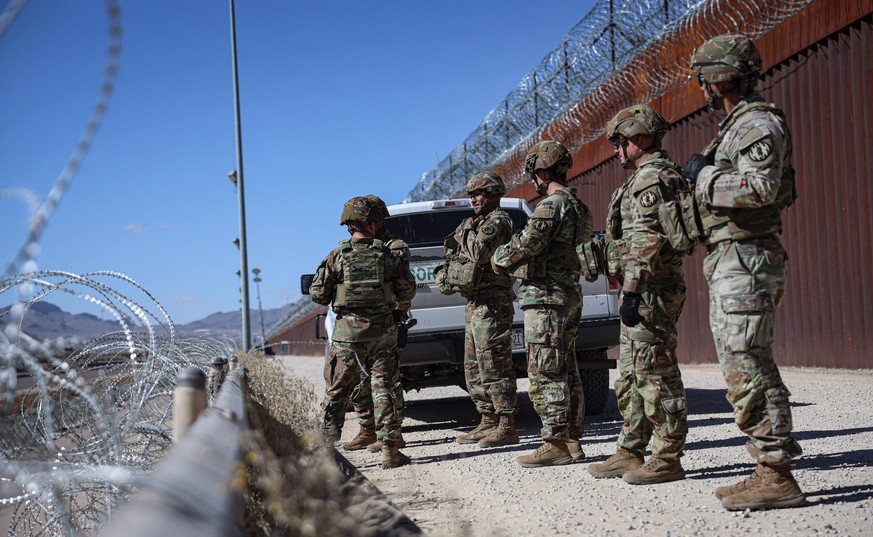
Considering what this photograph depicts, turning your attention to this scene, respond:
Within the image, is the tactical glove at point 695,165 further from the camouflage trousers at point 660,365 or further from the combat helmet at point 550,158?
the combat helmet at point 550,158

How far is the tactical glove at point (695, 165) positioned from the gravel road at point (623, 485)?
1556 millimetres

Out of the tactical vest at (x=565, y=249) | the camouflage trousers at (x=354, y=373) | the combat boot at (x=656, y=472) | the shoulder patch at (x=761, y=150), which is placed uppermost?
the shoulder patch at (x=761, y=150)

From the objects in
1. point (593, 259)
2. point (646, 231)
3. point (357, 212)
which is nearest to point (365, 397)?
point (357, 212)

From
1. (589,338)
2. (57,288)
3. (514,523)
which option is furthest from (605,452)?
(57,288)

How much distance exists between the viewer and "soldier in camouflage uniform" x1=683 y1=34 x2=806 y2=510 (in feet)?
11.7

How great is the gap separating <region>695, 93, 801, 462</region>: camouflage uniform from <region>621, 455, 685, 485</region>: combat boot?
74cm

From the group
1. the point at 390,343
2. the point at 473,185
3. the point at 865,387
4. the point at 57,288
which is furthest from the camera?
the point at 865,387

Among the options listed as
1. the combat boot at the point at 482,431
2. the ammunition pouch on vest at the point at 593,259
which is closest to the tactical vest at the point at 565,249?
the ammunition pouch on vest at the point at 593,259

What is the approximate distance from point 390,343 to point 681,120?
28.9ft

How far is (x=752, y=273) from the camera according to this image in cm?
363

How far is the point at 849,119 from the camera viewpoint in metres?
9.55

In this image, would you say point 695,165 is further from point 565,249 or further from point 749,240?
point 565,249

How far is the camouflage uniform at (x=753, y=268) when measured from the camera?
11.7ft

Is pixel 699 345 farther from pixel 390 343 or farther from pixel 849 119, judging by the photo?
pixel 390 343
